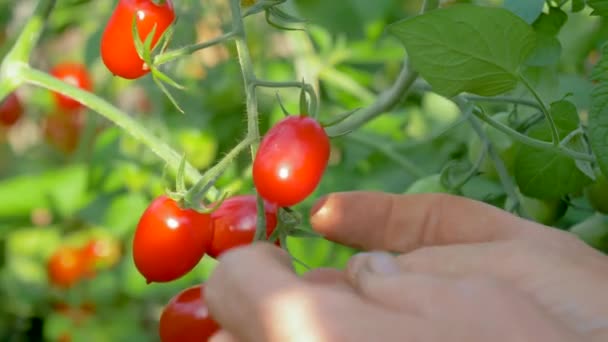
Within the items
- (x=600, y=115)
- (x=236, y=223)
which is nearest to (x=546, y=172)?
(x=600, y=115)

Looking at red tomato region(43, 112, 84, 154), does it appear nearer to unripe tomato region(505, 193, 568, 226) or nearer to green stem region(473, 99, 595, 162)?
unripe tomato region(505, 193, 568, 226)

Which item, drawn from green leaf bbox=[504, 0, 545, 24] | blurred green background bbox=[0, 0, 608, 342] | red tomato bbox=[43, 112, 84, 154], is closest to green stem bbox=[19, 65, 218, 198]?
blurred green background bbox=[0, 0, 608, 342]

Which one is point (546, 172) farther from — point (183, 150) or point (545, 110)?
point (183, 150)

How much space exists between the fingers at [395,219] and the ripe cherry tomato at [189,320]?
0.48 ft

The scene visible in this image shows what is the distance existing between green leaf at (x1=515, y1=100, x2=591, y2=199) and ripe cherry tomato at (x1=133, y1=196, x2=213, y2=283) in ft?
1.18

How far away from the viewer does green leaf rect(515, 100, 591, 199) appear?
106 cm

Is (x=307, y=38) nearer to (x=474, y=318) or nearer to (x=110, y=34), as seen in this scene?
(x=110, y=34)

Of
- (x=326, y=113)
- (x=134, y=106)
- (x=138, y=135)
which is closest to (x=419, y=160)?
(x=326, y=113)

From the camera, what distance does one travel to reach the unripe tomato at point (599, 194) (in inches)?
41.3

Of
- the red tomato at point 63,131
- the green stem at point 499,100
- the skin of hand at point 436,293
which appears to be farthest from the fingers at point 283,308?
the red tomato at point 63,131

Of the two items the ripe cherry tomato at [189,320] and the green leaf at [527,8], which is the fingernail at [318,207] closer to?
the ripe cherry tomato at [189,320]

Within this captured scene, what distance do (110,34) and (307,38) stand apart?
933 mm

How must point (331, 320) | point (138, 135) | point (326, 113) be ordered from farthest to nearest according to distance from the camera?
point (326, 113)
point (138, 135)
point (331, 320)

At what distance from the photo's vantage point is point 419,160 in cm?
173
